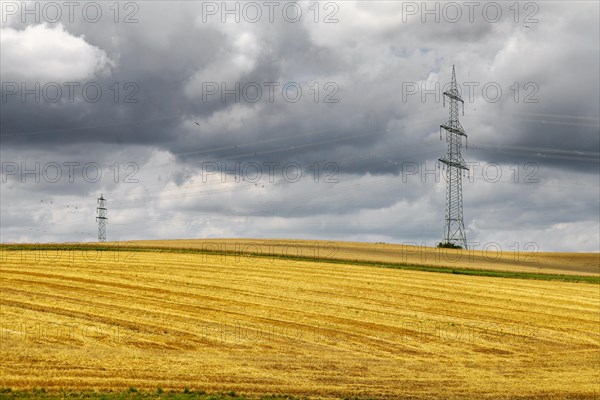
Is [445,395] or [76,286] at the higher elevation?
[76,286]

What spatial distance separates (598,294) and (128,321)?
109 feet

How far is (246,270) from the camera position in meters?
51.0

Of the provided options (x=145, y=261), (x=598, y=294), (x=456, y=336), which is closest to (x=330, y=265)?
(x=145, y=261)

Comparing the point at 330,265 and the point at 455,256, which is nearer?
the point at 330,265

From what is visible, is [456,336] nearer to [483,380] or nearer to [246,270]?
[483,380]

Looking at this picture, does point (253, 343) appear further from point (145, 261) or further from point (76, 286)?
point (145, 261)

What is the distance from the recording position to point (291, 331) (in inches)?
1318

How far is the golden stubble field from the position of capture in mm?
25438

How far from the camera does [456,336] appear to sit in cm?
3431

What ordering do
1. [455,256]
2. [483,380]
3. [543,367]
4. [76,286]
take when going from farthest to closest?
[455,256], [76,286], [543,367], [483,380]

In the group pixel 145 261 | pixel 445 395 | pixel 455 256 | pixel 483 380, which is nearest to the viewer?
pixel 445 395

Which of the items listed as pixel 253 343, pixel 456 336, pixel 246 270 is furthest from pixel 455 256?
pixel 253 343

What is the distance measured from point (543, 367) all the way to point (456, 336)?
17.4 feet

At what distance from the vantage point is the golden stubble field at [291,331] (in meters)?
25.4
